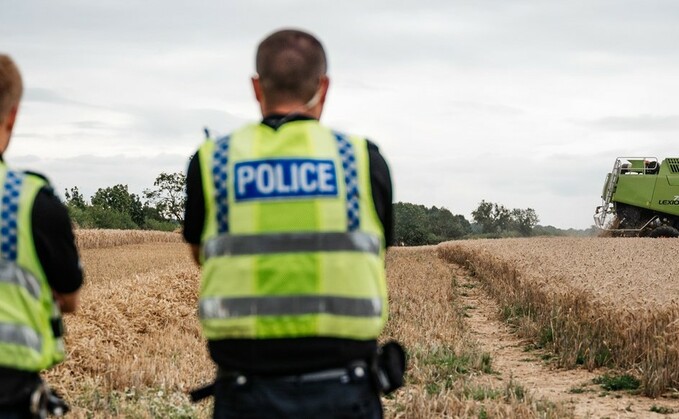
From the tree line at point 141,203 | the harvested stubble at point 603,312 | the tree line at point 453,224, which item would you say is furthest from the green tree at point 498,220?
the harvested stubble at point 603,312

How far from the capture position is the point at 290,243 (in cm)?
245

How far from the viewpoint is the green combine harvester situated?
34625 mm

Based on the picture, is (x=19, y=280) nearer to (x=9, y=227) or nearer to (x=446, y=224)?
(x=9, y=227)

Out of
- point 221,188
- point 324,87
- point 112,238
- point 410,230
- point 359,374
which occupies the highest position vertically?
point 410,230

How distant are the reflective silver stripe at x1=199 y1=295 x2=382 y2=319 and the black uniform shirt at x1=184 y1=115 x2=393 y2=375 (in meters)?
0.08

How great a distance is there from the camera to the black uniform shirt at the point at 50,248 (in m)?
2.53

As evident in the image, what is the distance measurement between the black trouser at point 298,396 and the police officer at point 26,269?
600mm

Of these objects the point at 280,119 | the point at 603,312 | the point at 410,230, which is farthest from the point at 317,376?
the point at 410,230

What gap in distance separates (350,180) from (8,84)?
1.08m

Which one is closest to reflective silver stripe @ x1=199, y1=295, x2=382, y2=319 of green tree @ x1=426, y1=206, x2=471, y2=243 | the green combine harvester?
the green combine harvester

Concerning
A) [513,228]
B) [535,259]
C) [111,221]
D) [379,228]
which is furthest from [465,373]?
[513,228]

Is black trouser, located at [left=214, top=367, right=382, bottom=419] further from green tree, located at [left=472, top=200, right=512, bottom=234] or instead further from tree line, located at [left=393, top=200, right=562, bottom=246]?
green tree, located at [left=472, top=200, right=512, bottom=234]

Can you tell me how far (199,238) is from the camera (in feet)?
8.76

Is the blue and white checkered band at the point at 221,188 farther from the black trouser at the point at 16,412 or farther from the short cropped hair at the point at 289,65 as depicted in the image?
the black trouser at the point at 16,412
